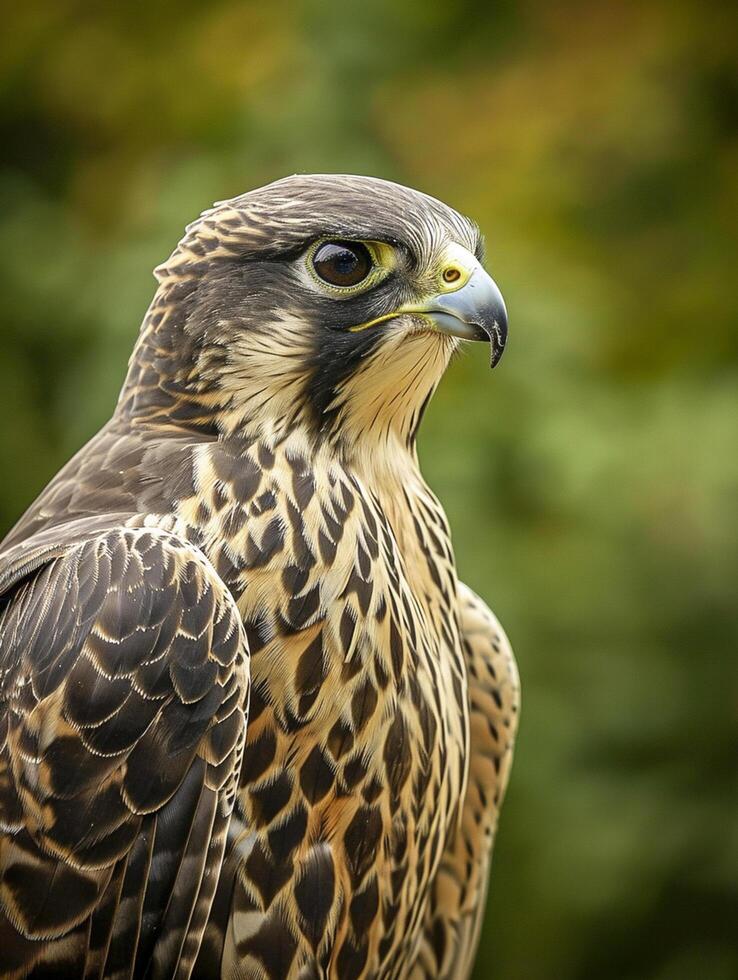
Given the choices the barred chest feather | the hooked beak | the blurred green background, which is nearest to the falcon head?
the hooked beak

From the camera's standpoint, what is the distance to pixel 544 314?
419 cm

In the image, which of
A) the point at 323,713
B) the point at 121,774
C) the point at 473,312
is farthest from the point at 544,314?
the point at 121,774

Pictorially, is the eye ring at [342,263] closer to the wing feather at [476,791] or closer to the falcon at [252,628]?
the falcon at [252,628]

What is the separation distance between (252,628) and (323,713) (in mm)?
183

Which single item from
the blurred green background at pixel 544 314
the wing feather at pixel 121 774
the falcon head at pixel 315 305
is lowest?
the wing feather at pixel 121 774

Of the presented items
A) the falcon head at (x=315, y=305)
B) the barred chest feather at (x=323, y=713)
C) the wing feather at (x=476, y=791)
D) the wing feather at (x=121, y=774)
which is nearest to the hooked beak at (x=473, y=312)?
the falcon head at (x=315, y=305)

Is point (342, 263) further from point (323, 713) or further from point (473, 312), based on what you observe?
point (323, 713)

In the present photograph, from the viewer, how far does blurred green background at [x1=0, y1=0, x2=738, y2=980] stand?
4.04 meters

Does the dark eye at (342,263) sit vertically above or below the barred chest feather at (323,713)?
above

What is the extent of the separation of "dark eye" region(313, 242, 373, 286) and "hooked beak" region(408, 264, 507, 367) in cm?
11

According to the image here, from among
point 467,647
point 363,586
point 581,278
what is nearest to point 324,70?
point 581,278

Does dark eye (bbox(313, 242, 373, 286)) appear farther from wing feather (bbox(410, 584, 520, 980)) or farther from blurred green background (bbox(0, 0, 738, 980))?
blurred green background (bbox(0, 0, 738, 980))

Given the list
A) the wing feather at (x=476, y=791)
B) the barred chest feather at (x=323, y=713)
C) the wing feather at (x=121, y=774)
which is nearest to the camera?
the wing feather at (x=121, y=774)

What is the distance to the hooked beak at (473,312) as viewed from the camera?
7.40 feet
